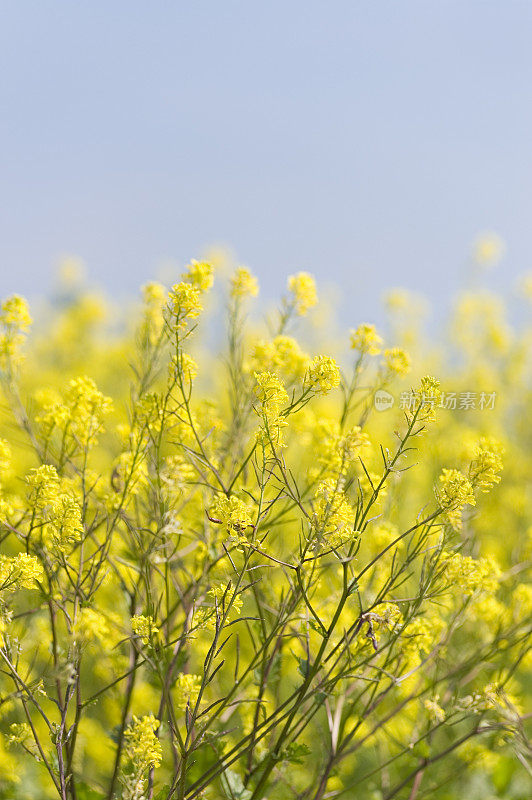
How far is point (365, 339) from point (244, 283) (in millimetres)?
444

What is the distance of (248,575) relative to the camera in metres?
2.06

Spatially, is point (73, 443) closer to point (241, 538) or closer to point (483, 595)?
point (241, 538)

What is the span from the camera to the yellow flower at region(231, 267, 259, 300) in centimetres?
220

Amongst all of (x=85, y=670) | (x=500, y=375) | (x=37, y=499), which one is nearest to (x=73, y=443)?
(x=37, y=499)

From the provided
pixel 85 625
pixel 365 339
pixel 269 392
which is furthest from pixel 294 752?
pixel 365 339

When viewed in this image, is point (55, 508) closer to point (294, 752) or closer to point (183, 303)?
point (183, 303)

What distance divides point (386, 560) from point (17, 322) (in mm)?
1285

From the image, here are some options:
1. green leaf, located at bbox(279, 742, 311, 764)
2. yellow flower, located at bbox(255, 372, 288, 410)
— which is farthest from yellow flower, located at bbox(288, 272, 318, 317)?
green leaf, located at bbox(279, 742, 311, 764)

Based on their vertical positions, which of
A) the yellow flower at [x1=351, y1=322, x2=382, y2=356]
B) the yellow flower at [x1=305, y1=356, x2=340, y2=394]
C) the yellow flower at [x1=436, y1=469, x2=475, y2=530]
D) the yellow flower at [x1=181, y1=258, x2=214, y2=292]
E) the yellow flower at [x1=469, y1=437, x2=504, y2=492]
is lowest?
the yellow flower at [x1=436, y1=469, x2=475, y2=530]

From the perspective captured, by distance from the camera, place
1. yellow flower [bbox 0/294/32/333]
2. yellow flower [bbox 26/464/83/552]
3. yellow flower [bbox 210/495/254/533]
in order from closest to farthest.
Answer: yellow flower [bbox 210/495/254/533] → yellow flower [bbox 26/464/83/552] → yellow flower [bbox 0/294/32/333]

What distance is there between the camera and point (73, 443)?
214 cm

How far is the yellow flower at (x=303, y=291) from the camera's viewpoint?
2189mm

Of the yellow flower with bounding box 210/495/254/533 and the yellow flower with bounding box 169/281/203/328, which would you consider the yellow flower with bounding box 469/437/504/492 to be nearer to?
the yellow flower with bounding box 210/495/254/533

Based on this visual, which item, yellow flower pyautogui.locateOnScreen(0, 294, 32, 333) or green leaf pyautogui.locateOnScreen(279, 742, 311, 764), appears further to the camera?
yellow flower pyautogui.locateOnScreen(0, 294, 32, 333)
